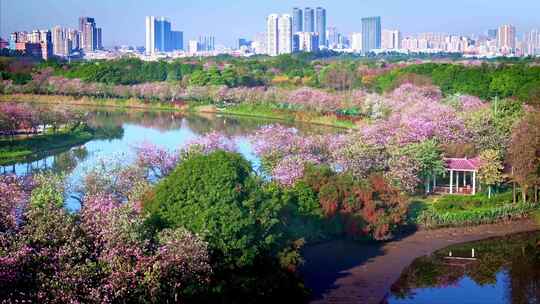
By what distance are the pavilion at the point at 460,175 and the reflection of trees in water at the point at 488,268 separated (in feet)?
10.3

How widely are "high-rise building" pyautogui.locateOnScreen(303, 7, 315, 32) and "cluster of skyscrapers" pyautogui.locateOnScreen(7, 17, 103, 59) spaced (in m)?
37.0

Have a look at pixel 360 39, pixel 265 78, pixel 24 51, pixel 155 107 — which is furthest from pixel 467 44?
pixel 155 107

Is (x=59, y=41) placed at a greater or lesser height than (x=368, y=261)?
greater

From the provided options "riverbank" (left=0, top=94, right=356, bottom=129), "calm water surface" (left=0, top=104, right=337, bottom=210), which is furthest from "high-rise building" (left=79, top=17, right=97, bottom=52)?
"calm water surface" (left=0, top=104, right=337, bottom=210)

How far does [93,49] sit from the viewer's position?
11344 cm

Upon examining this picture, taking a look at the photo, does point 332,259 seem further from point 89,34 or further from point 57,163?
point 89,34

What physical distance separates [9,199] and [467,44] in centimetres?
12710

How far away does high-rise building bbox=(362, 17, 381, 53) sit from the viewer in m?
136

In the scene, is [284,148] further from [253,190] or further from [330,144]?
[253,190]

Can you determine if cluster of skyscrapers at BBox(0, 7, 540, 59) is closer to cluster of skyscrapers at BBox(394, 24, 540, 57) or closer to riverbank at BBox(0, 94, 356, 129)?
cluster of skyscrapers at BBox(394, 24, 540, 57)

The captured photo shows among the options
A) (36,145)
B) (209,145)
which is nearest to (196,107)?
(36,145)

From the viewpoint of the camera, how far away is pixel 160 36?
142 metres

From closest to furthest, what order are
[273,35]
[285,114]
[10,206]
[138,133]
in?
1. [10,206]
2. [138,133]
3. [285,114]
4. [273,35]

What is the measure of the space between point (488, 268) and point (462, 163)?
5.30 metres
